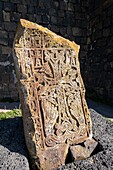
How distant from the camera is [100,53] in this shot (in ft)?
15.8

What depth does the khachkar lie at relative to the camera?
58.7 inches

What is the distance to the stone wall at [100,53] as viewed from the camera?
176 inches

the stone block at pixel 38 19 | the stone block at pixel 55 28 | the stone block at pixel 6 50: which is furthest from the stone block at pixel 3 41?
the stone block at pixel 55 28

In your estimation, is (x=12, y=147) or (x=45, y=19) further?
(x=45, y=19)

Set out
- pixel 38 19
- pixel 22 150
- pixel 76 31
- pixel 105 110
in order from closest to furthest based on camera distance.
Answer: pixel 22 150, pixel 105 110, pixel 38 19, pixel 76 31

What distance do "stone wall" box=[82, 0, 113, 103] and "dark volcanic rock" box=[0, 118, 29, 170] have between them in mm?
3079

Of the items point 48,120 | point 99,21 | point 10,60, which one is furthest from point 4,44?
point 48,120

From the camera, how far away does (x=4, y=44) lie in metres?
4.66

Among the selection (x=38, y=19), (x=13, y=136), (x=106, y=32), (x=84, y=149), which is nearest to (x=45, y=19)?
(x=38, y=19)

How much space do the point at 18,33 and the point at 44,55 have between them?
0.99ft

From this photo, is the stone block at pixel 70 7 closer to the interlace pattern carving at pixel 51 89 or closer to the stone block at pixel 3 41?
the stone block at pixel 3 41

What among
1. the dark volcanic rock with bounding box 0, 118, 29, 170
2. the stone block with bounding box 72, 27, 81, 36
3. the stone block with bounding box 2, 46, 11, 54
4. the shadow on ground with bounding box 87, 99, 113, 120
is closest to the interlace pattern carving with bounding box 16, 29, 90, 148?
the dark volcanic rock with bounding box 0, 118, 29, 170

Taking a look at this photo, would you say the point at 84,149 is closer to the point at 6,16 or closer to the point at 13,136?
the point at 13,136

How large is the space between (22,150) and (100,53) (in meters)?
3.93
